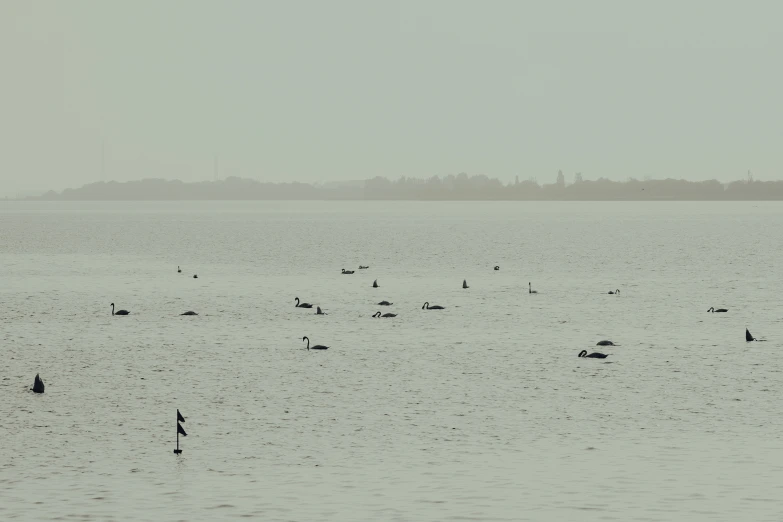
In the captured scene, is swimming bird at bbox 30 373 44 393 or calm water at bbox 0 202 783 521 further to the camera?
swimming bird at bbox 30 373 44 393

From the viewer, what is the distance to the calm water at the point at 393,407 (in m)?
23.5

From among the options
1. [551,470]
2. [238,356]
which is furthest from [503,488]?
[238,356]

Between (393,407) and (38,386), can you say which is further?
(38,386)

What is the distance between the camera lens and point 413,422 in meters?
31.3

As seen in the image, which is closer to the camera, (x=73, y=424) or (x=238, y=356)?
(x=73, y=424)

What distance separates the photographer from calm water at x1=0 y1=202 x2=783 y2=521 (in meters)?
23.5

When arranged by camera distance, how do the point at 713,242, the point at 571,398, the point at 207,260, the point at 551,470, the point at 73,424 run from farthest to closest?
the point at 713,242 < the point at 207,260 < the point at 571,398 < the point at 73,424 < the point at 551,470

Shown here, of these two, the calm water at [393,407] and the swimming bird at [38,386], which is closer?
the calm water at [393,407]

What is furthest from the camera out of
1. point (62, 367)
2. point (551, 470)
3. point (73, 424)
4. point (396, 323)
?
point (396, 323)

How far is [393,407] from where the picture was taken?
33.6m

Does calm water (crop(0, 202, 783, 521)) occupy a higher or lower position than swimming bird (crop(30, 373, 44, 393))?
lower

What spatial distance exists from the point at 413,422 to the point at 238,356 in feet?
50.4

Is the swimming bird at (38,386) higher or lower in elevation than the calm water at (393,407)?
higher

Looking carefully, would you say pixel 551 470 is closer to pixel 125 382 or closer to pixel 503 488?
pixel 503 488
